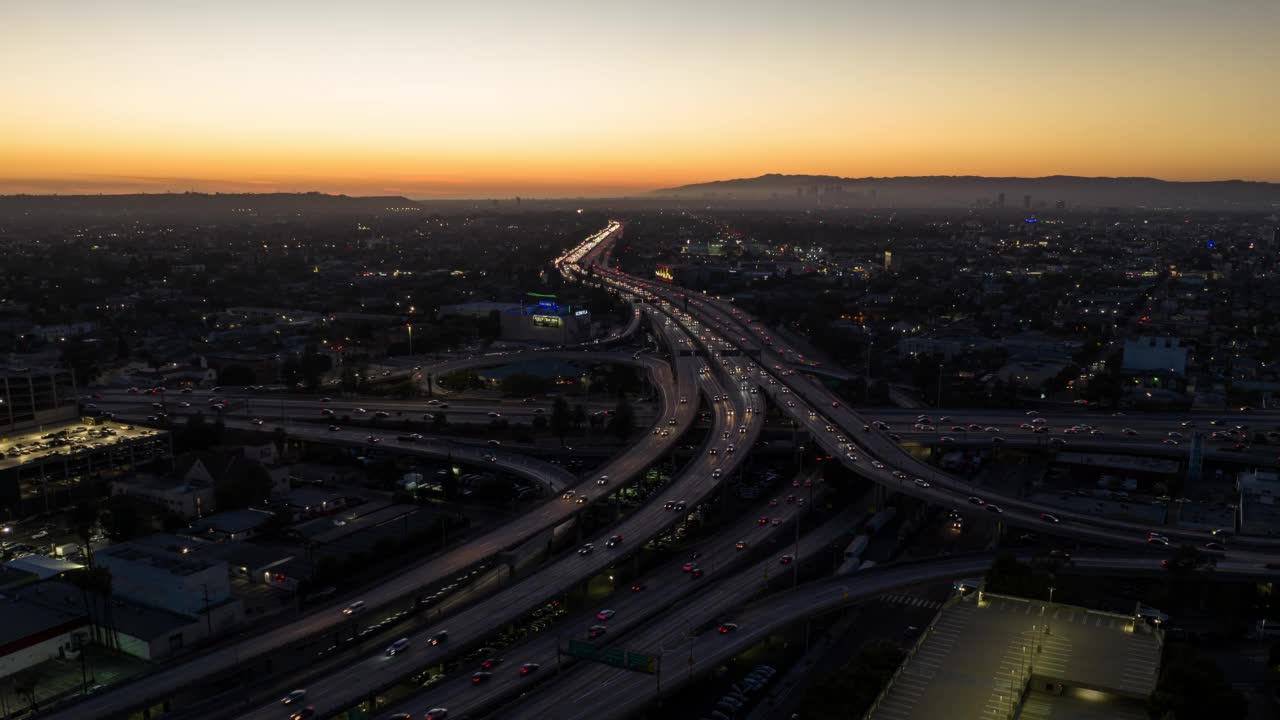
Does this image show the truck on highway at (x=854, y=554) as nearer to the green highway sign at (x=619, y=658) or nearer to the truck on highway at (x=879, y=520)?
the truck on highway at (x=879, y=520)

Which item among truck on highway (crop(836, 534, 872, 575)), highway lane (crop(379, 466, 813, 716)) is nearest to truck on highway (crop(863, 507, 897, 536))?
truck on highway (crop(836, 534, 872, 575))

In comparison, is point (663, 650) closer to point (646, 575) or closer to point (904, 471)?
point (646, 575)

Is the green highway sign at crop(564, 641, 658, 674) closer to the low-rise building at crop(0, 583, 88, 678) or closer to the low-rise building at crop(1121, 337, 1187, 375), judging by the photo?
the low-rise building at crop(0, 583, 88, 678)

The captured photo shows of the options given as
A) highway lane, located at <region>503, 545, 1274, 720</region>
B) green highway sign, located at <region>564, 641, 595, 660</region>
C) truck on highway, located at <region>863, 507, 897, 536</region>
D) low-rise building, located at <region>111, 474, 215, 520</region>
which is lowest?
truck on highway, located at <region>863, 507, 897, 536</region>

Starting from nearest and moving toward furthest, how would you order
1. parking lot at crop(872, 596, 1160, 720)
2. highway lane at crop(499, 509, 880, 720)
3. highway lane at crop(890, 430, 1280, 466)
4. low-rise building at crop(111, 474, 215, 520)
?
parking lot at crop(872, 596, 1160, 720) < highway lane at crop(499, 509, 880, 720) < low-rise building at crop(111, 474, 215, 520) < highway lane at crop(890, 430, 1280, 466)

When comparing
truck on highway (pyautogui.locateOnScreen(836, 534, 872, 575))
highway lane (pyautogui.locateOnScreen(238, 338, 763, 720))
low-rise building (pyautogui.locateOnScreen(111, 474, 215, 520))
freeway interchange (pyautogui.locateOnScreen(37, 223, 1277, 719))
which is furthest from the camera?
low-rise building (pyautogui.locateOnScreen(111, 474, 215, 520))

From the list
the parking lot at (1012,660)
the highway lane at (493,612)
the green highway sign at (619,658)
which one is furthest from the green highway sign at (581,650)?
the parking lot at (1012,660)

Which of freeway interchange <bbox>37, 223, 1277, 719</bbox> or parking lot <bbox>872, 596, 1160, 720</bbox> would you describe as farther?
freeway interchange <bbox>37, 223, 1277, 719</bbox>

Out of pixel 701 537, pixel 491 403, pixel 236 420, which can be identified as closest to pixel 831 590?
pixel 701 537
